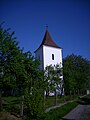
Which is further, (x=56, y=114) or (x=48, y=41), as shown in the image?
(x=48, y=41)

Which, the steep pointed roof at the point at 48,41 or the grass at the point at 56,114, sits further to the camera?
the steep pointed roof at the point at 48,41

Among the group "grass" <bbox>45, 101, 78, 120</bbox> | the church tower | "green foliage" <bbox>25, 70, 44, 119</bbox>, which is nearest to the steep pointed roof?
the church tower

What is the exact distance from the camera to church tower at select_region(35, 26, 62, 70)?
174ft

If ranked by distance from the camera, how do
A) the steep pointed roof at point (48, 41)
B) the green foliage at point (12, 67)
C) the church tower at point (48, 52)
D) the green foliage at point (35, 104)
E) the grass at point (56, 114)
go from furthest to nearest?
the steep pointed roof at point (48, 41)
the church tower at point (48, 52)
the green foliage at point (12, 67)
the grass at point (56, 114)
the green foliage at point (35, 104)

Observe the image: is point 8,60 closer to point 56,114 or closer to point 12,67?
point 12,67

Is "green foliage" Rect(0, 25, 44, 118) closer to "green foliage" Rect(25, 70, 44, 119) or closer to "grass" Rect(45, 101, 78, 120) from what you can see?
"green foliage" Rect(25, 70, 44, 119)

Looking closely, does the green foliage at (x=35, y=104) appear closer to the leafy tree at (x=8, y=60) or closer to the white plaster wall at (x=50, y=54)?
the leafy tree at (x=8, y=60)

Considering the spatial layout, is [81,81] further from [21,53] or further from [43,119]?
[43,119]

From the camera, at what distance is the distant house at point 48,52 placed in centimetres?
5292

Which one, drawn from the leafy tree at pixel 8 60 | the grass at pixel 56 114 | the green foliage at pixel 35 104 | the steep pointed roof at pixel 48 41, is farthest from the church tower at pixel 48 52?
the green foliage at pixel 35 104

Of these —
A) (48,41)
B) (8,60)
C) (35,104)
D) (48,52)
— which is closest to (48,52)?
(48,52)

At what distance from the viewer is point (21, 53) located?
1952 centimetres

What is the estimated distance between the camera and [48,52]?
54094mm

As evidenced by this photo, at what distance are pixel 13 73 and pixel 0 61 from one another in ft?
5.34
